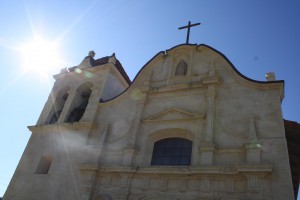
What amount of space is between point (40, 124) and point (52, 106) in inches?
57.1

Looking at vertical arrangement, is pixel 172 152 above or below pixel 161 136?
below

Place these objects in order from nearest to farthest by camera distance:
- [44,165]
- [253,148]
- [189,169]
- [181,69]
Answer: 1. [253,148]
2. [189,169]
3. [181,69]
4. [44,165]

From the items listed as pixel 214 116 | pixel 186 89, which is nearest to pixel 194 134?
pixel 214 116

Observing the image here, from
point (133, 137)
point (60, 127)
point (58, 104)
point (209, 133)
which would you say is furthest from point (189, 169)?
point (58, 104)

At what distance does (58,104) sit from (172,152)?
26.7 ft

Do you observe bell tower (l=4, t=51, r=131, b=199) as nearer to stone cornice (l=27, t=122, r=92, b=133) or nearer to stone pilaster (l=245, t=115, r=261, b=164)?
stone cornice (l=27, t=122, r=92, b=133)

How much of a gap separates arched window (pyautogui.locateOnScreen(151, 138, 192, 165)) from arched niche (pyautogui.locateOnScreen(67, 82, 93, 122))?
17.8ft

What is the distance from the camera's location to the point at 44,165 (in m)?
12.4

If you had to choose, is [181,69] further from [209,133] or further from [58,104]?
[58,104]

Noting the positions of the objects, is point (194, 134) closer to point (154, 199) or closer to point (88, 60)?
point (154, 199)

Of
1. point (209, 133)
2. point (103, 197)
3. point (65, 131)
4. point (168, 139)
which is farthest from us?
point (65, 131)

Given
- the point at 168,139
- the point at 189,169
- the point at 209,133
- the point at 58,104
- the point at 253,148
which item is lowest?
the point at 189,169

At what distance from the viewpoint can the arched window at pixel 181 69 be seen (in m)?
12.1

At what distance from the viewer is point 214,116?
9.66m
